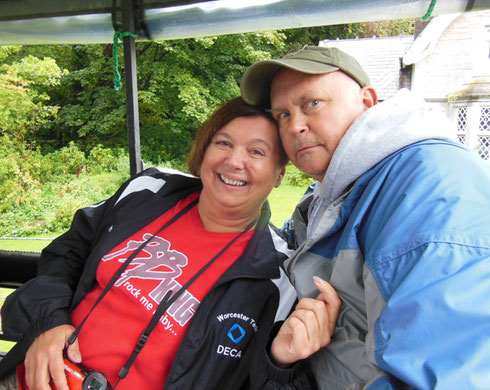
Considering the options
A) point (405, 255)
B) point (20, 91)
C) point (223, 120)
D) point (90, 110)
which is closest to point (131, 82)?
point (223, 120)

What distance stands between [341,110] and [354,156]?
211mm

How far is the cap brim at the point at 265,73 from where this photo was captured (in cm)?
115

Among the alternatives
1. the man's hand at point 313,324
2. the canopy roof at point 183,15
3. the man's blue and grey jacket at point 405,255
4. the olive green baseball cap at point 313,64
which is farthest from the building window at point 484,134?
the man's hand at point 313,324

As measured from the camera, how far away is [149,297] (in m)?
1.39

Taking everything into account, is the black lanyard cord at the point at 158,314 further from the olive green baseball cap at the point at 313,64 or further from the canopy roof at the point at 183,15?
the canopy roof at the point at 183,15

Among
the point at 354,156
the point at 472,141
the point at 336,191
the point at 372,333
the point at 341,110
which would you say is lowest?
the point at 472,141

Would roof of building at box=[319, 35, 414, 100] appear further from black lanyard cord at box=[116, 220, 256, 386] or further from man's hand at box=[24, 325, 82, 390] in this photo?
man's hand at box=[24, 325, 82, 390]

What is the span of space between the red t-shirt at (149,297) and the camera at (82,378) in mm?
42

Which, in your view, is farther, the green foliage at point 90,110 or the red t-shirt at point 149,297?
the green foliage at point 90,110

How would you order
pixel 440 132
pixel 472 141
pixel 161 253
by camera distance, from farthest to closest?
pixel 472 141
pixel 161 253
pixel 440 132

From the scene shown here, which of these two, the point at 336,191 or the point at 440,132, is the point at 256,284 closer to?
the point at 336,191

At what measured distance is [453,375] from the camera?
62 cm

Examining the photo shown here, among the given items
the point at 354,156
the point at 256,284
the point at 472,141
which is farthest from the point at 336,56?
the point at 472,141

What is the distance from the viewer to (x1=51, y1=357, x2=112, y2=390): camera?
1.27 meters
